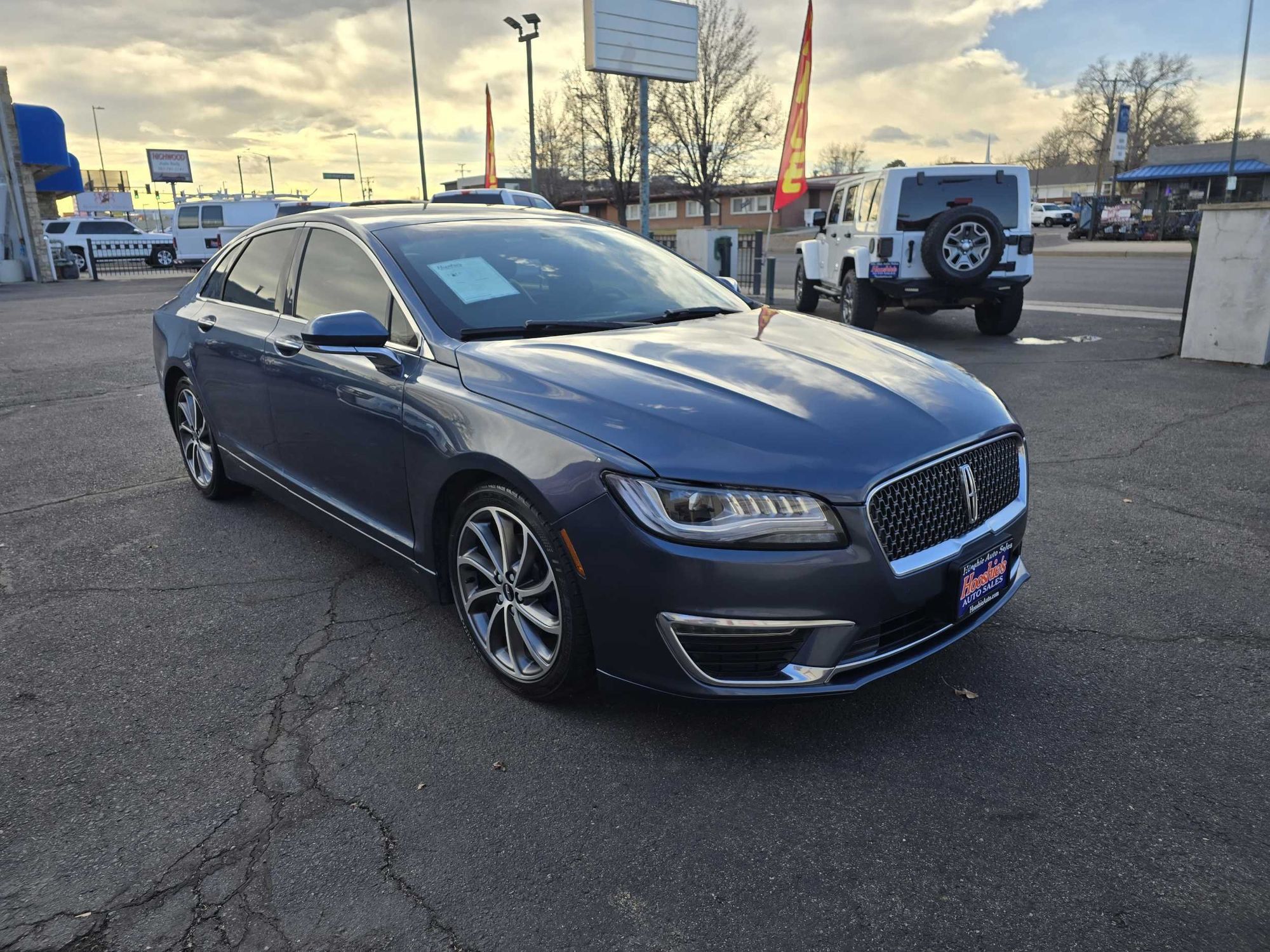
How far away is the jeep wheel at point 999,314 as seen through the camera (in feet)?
36.5

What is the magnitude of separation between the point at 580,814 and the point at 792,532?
976mm

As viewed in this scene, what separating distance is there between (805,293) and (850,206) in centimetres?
211

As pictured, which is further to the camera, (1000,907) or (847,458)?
(847,458)

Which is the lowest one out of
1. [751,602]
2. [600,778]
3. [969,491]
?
[600,778]

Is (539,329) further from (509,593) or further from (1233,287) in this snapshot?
(1233,287)

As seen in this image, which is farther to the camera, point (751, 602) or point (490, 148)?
point (490, 148)

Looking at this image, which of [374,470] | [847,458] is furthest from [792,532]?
[374,470]

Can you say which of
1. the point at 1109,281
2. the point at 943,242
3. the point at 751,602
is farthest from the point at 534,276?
the point at 1109,281

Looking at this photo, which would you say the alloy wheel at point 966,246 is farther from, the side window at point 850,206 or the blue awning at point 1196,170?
the blue awning at point 1196,170

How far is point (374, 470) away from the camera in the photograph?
11.2ft

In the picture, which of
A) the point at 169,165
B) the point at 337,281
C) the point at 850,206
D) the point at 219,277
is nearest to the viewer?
the point at 337,281

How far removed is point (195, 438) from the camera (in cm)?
528

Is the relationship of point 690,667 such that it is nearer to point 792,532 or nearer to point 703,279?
point 792,532

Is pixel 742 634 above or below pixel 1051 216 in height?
below
